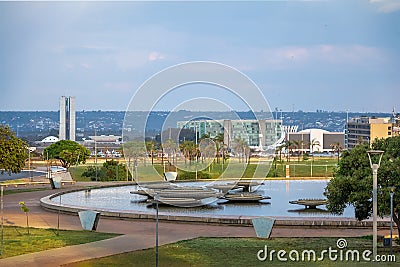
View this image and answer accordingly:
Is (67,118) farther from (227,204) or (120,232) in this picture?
(120,232)

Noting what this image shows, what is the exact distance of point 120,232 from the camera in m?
21.8

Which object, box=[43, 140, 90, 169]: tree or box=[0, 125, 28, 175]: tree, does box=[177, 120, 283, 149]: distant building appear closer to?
box=[43, 140, 90, 169]: tree

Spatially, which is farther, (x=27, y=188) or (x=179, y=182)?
(x=179, y=182)

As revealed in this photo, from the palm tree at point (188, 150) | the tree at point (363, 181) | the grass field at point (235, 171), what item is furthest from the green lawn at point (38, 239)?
the palm tree at point (188, 150)

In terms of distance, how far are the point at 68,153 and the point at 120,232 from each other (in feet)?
108

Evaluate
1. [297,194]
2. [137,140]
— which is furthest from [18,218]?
[137,140]

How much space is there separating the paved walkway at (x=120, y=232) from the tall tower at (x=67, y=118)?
126917 millimetres

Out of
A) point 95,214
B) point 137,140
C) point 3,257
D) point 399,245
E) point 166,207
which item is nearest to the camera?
point 3,257

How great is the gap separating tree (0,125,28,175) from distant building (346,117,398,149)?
279 ft

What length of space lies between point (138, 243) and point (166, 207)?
957 centimetres

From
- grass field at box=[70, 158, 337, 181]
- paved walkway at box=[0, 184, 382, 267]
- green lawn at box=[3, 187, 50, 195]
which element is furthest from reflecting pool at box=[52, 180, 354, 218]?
grass field at box=[70, 158, 337, 181]

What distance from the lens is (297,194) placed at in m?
35.0

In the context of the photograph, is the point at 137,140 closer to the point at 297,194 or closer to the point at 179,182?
the point at 179,182

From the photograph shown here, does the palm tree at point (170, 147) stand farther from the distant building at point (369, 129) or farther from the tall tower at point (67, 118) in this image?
the tall tower at point (67, 118)
